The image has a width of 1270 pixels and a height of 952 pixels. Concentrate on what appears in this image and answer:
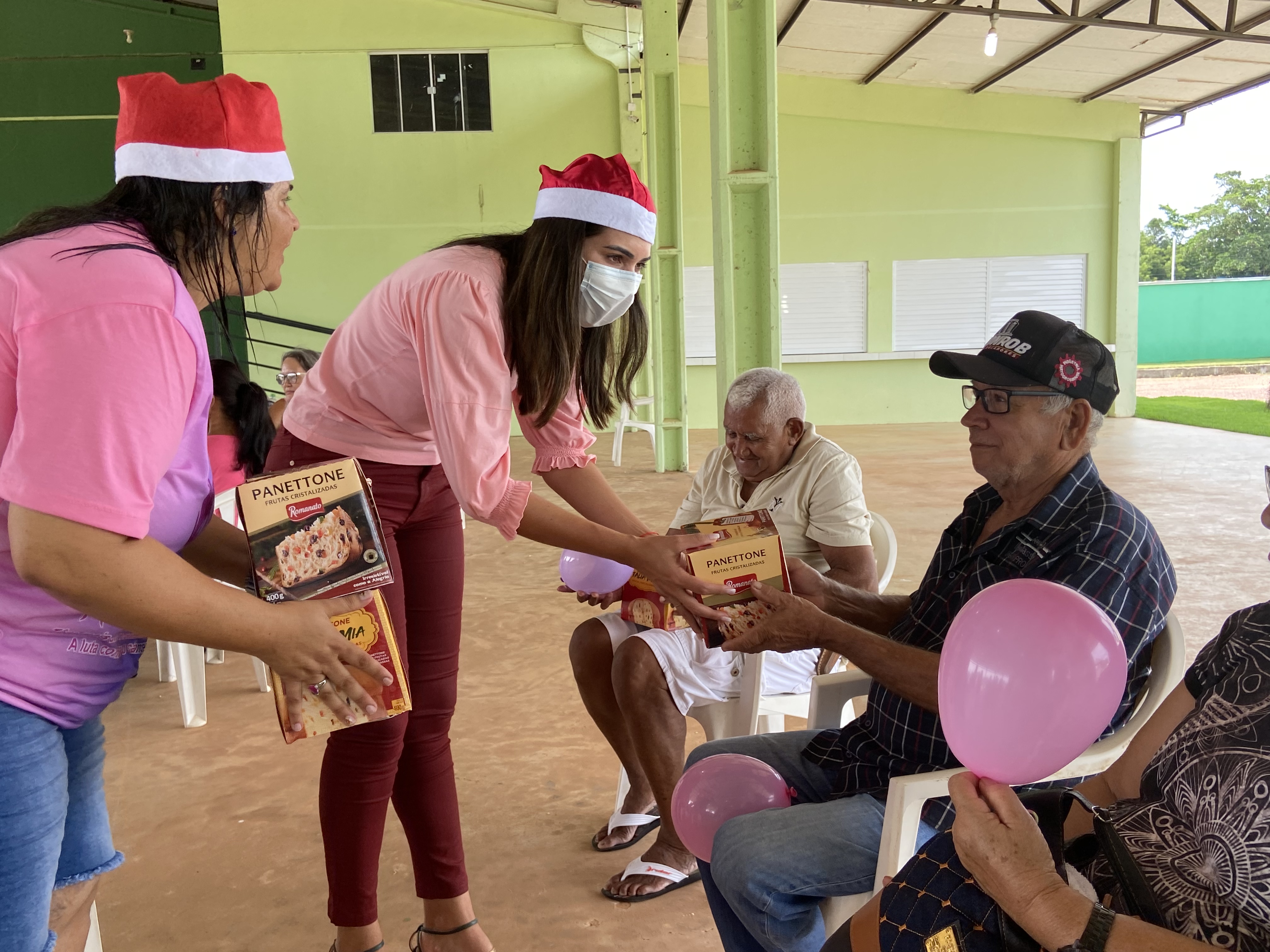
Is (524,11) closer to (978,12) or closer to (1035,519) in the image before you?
(978,12)

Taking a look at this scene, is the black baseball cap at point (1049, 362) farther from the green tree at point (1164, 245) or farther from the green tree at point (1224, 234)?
the green tree at point (1164, 245)

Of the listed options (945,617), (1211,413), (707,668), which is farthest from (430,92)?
(945,617)

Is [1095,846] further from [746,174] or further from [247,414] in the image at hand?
[746,174]

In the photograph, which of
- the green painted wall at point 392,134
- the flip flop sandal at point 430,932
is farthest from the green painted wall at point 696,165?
the flip flop sandal at point 430,932

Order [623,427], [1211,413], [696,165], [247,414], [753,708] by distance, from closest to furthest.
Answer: [753,708], [247,414], [623,427], [696,165], [1211,413]

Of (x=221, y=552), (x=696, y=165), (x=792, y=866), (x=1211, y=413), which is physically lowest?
(x=1211, y=413)

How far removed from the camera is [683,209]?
43.3ft

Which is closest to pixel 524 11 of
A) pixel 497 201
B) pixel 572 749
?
pixel 497 201

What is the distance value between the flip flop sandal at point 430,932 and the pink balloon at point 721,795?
0.61m

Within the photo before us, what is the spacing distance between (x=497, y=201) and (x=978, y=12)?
236 inches

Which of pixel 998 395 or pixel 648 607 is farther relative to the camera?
pixel 648 607

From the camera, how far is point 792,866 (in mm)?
1475

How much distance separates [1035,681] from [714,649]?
3.88 feet

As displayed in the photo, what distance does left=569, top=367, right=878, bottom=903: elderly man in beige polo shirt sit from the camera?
2.30 meters
